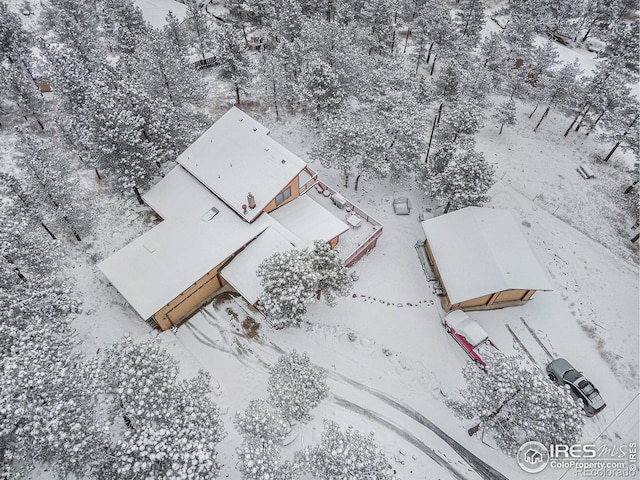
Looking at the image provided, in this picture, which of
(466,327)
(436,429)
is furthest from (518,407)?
(466,327)

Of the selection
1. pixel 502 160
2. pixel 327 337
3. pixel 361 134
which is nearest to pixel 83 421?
pixel 327 337

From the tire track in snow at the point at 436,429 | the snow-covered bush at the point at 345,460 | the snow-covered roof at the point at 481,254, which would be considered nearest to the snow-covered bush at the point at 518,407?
the tire track in snow at the point at 436,429

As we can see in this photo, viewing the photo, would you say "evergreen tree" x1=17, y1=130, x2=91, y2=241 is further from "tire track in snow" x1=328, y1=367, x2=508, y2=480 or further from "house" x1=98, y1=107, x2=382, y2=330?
"tire track in snow" x1=328, y1=367, x2=508, y2=480

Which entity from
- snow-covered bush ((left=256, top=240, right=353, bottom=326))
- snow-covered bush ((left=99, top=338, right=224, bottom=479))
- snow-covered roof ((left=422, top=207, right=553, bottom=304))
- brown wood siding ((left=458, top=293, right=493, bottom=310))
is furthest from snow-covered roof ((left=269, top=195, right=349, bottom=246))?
snow-covered bush ((left=99, top=338, right=224, bottom=479))

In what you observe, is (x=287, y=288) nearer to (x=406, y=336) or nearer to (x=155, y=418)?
(x=155, y=418)

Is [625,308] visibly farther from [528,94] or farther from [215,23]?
[215,23]
